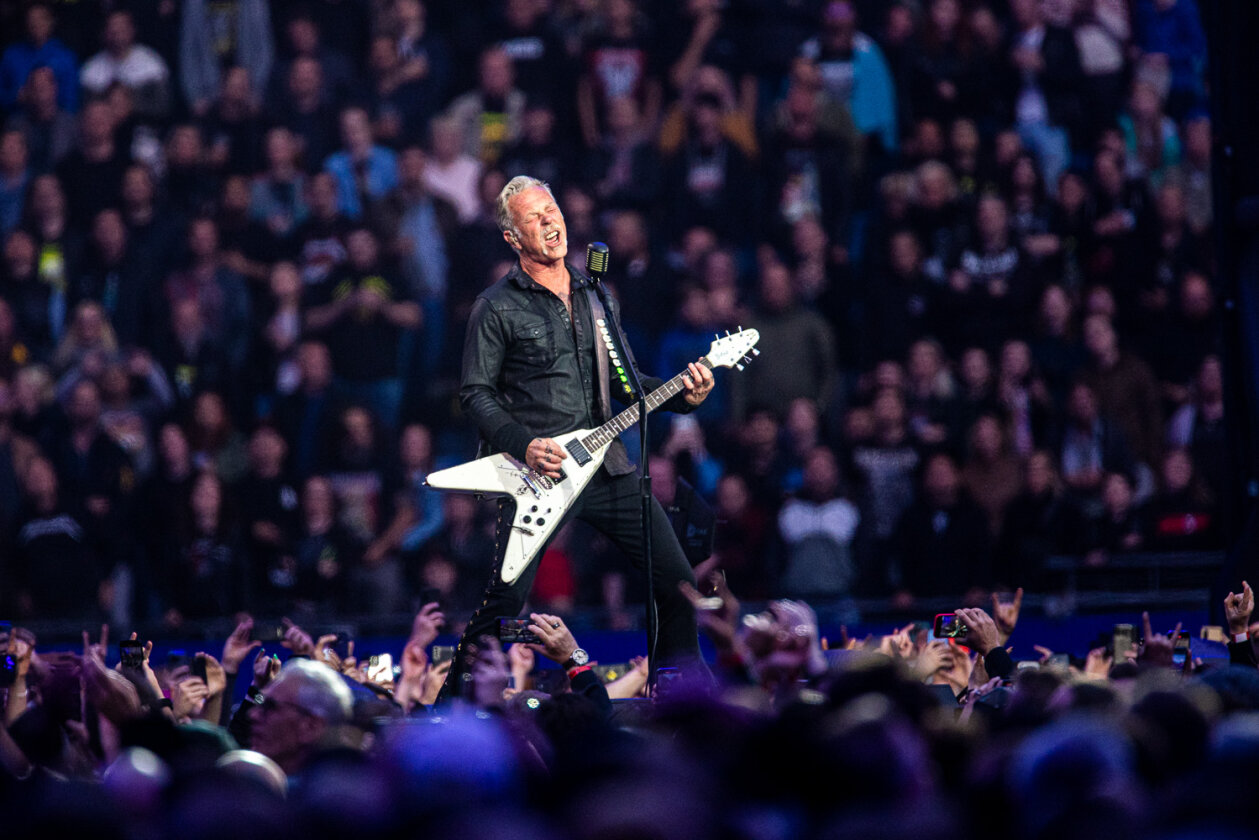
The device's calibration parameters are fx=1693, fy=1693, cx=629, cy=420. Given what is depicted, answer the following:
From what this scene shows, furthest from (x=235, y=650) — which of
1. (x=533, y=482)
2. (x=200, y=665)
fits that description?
(x=533, y=482)

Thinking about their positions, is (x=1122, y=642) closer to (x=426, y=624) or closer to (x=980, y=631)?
(x=980, y=631)

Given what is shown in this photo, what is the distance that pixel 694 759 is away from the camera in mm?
3154

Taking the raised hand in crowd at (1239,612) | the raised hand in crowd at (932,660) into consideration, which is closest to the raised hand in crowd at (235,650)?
the raised hand in crowd at (932,660)

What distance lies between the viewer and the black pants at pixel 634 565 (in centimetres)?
586

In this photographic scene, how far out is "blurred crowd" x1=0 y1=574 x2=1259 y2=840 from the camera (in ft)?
8.80

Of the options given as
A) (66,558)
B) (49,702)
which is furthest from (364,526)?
(49,702)

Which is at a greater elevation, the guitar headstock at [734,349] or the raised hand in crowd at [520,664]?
the guitar headstock at [734,349]

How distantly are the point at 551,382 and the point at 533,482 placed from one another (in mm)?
388

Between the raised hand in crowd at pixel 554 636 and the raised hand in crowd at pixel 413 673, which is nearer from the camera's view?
the raised hand in crowd at pixel 554 636

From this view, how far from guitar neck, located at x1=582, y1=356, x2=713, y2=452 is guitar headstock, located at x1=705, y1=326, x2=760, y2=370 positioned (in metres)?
0.33

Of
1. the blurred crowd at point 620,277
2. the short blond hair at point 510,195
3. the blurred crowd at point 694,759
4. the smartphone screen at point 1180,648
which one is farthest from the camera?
the blurred crowd at point 620,277

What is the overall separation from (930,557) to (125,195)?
596cm

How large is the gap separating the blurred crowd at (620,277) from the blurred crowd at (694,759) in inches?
210

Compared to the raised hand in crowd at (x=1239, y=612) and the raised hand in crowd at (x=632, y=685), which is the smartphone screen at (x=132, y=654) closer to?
the raised hand in crowd at (x=632, y=685)
